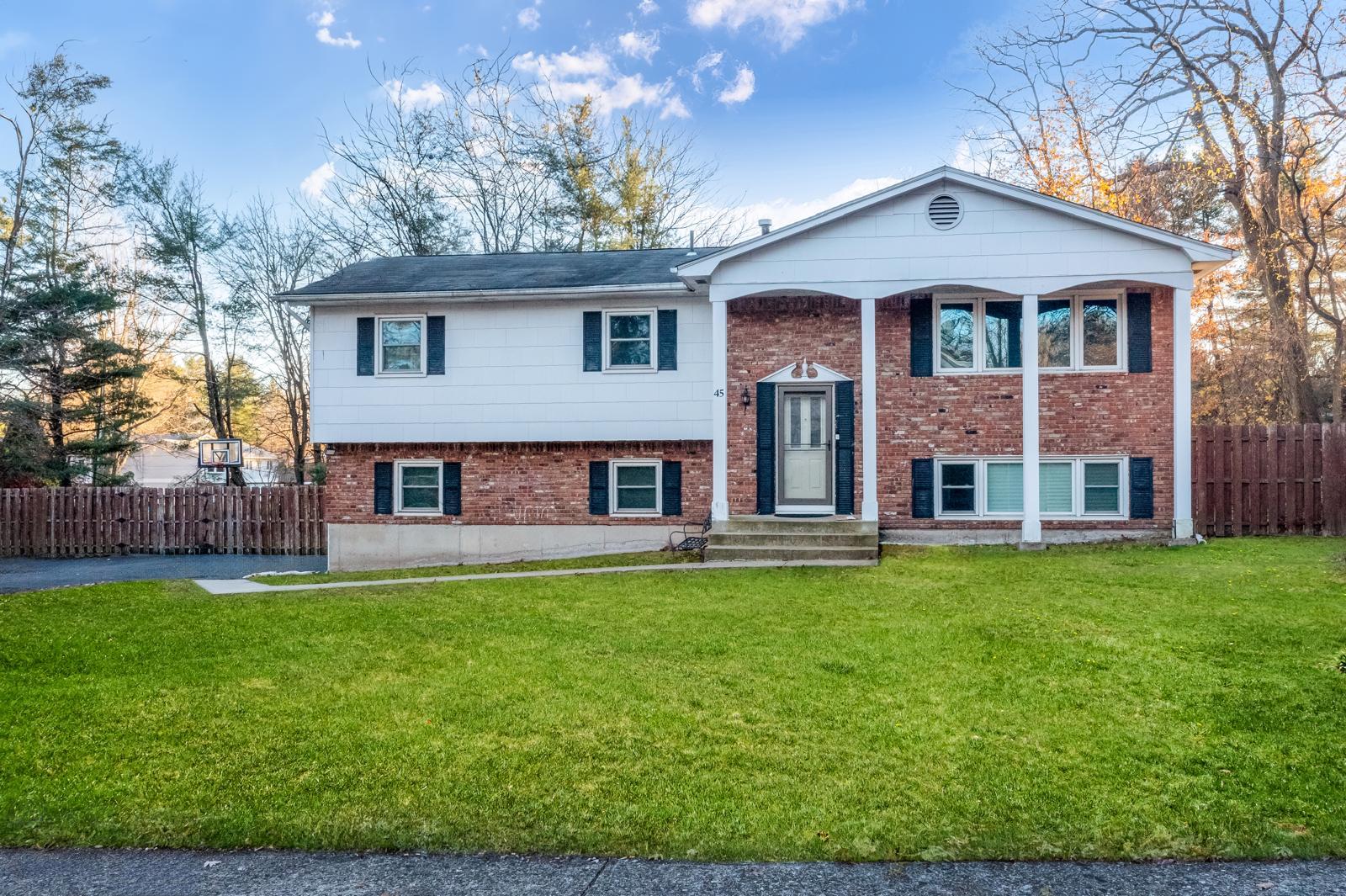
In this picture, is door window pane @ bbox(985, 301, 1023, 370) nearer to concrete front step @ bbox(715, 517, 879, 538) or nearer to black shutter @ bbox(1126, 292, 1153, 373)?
black shutter @ bbox(1126, 292, 1153, 373)

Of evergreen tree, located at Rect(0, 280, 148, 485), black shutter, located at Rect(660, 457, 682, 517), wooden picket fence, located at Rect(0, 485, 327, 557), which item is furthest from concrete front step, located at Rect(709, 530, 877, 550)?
evergreen tree, located at Rect(0, 280, 148, 485)

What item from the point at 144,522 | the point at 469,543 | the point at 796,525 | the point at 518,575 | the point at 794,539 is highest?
the point at 796,525

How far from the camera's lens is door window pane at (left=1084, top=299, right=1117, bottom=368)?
45.2ft

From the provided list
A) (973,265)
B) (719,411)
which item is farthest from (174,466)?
(973,265)

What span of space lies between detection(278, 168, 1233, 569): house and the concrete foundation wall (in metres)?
0.04

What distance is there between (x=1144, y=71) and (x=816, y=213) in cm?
1135

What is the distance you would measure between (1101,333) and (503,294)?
9.94 m

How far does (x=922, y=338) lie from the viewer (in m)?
14.1

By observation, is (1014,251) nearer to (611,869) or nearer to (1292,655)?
(1292,655)

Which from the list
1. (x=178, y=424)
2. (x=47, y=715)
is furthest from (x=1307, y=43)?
(x=178, y=424)

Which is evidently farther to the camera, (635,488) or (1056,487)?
(635,488)

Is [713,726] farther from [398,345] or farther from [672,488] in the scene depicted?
[398,345]

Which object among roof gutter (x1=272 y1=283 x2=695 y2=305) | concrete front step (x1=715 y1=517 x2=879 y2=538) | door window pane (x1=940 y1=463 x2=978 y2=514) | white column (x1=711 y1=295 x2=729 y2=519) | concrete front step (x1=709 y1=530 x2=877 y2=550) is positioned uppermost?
roof gutter (x1=272 y1=283 x2=695 y2=305)

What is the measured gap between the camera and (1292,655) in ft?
21.0
